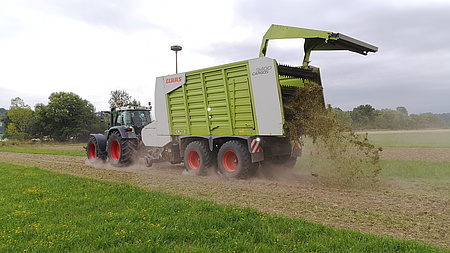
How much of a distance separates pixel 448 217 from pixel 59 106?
49547 mm

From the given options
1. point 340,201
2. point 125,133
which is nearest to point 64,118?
point 125,133

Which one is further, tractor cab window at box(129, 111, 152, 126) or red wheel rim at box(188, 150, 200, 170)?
tractor cab window at box(129, 111, 152, 126)

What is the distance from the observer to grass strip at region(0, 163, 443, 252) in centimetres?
362

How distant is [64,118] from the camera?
149ft

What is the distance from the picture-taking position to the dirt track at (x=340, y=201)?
169 inches

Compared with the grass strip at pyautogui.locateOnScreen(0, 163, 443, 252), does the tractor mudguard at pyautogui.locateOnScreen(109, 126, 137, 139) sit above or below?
above

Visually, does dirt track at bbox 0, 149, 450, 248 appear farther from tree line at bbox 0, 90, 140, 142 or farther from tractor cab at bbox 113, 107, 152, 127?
tree line at bbox 0, 90, 140, 142

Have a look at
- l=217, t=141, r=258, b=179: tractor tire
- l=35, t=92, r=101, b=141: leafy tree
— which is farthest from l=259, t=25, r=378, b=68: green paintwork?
l=35, t=92, r=101, b=141: leafy tree

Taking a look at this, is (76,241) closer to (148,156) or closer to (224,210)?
(224,210)

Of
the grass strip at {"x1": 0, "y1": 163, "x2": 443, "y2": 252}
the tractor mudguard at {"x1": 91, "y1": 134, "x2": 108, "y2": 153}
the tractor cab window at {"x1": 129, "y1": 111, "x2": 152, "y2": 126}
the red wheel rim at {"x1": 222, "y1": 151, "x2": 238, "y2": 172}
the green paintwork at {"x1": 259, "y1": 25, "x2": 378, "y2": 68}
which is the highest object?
the green paintwork at {"x1": 259, "y1": 25, "x2": 378, "y2": 68}

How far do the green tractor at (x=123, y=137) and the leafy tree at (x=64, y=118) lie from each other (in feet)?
116

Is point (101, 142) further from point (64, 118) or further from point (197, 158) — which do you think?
point (64, 118)

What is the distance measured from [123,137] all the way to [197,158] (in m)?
3.76

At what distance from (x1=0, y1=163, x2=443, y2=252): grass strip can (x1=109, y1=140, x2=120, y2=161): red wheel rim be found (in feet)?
22.1
